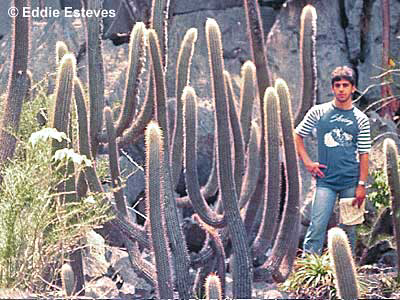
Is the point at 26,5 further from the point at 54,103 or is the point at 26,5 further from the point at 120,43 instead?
the point at 120,43

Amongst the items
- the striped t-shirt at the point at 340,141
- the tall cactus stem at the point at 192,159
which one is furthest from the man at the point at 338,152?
the tall cactus stem at the point at 192,159

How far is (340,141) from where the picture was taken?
191 inches

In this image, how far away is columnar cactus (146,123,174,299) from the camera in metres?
4.09

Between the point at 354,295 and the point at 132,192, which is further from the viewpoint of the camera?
the point at 132,192

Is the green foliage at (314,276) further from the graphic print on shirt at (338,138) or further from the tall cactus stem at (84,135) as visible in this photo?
the tall cactus stem at (84,135)

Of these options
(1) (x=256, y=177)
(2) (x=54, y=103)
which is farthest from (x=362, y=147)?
(2) (x=54, y=103)

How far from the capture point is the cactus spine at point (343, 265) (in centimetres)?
347

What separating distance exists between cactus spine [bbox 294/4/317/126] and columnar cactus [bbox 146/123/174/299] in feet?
6.27

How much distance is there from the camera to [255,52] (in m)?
5.80

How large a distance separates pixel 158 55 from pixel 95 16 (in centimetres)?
77

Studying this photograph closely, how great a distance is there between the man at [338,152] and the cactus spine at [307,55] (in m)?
0.82

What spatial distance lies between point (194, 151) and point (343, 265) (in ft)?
6.02

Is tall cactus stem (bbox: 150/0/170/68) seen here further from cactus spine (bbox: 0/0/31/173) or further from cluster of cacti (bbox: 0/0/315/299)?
cactus spine (bbox: 0/0/31/173)

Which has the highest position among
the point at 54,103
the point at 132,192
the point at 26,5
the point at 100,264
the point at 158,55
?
the point at 26,5
